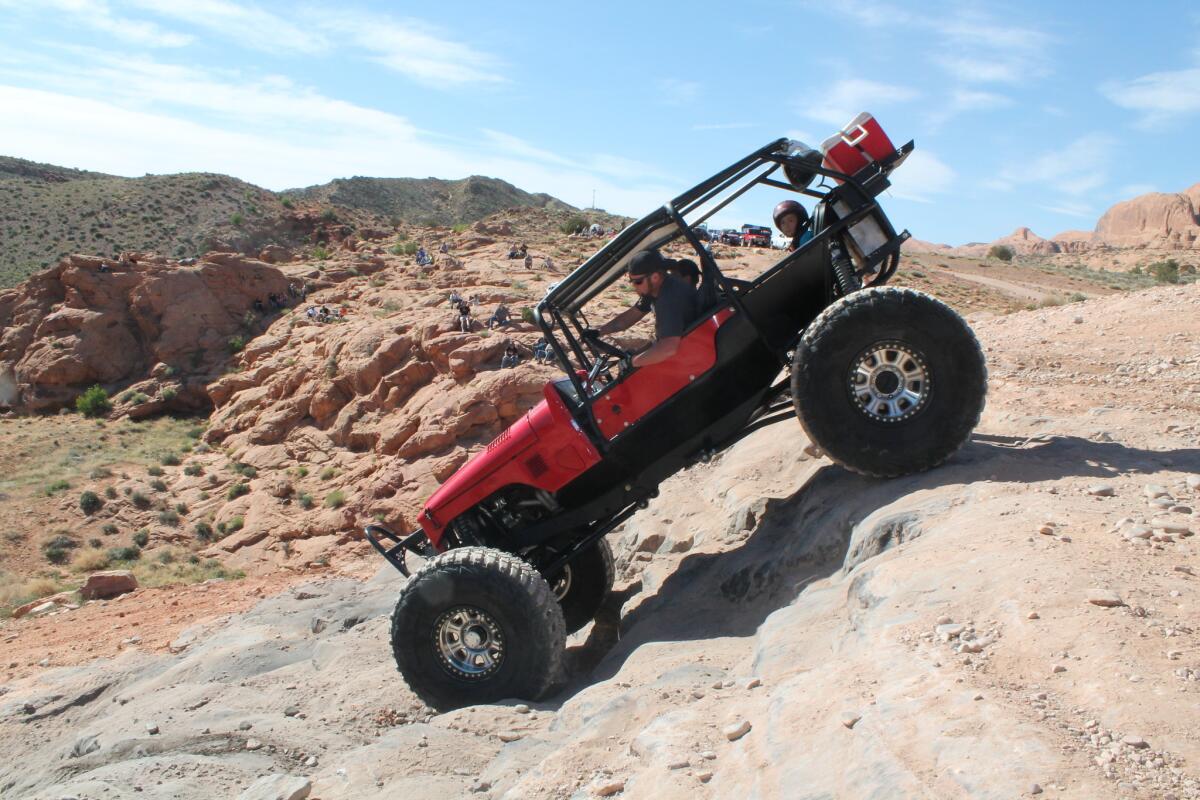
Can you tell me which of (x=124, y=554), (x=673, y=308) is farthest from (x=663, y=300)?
(x=124, y=554)

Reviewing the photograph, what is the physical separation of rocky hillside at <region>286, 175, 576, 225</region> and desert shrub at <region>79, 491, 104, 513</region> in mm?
47959

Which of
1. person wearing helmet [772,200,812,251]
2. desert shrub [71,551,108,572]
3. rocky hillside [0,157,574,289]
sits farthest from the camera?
rocky hillside [0,157,574,289]

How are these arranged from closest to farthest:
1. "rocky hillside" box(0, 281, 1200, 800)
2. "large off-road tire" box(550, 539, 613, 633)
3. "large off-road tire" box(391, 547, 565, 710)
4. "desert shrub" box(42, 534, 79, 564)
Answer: "rocky hillside" box(0, 281, 1200, 800)
"large off-road tire" box(391, 547, 565, 710)
"large off-road tire" box(550, 539, 613, 633)
"desert shrub" box(42, 534, 79, 564)

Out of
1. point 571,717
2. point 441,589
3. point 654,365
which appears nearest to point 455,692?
point 441,589

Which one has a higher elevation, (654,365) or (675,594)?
(654,365)

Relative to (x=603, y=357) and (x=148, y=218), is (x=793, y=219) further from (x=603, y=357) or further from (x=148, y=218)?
(x=148, y=218)

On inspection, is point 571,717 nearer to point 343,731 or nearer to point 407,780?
point 407,780

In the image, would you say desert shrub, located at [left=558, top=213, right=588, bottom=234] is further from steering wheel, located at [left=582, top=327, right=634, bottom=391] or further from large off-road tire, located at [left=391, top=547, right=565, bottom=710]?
large off-road tire, located at [left=391, top=547, right=565, bottom=710]

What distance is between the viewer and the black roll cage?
20.3 feet

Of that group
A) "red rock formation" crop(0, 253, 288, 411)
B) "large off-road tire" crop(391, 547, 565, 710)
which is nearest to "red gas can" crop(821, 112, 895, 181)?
"large off-road tire" crop(391, 547, 565, 710)

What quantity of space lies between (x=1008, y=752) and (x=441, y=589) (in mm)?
3975

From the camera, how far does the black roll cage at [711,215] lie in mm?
6176

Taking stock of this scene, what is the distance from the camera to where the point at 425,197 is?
76812 millimetres

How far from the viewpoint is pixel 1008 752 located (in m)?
2.86
